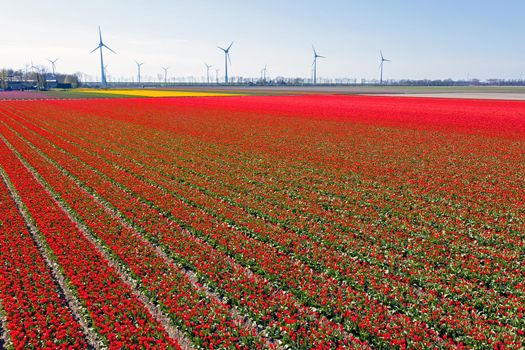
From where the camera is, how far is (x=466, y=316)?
8719mm

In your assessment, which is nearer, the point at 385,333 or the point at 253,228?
the point at 385,333

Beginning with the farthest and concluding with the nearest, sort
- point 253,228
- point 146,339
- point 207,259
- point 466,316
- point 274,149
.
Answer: point 274,149 → point 253,228 → point 207,259 → point 466,316 → point 146,339

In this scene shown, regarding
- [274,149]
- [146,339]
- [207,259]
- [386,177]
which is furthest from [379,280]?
[274,149]

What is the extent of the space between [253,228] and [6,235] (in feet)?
25.8

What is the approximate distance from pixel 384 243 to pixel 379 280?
7.82 feet

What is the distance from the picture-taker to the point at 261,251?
469 inches

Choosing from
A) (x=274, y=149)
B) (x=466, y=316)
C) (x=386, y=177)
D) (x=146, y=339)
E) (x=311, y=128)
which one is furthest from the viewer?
(x=311, y=128)

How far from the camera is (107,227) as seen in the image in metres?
13.7

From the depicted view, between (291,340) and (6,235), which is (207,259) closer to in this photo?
(291,340)

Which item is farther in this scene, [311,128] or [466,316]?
[311,128]

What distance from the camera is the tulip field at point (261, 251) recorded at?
8.42 m

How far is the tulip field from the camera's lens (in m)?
8.42

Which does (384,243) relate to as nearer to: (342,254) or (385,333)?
(342,254)

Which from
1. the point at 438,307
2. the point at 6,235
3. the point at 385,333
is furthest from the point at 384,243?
the point at 6,235
